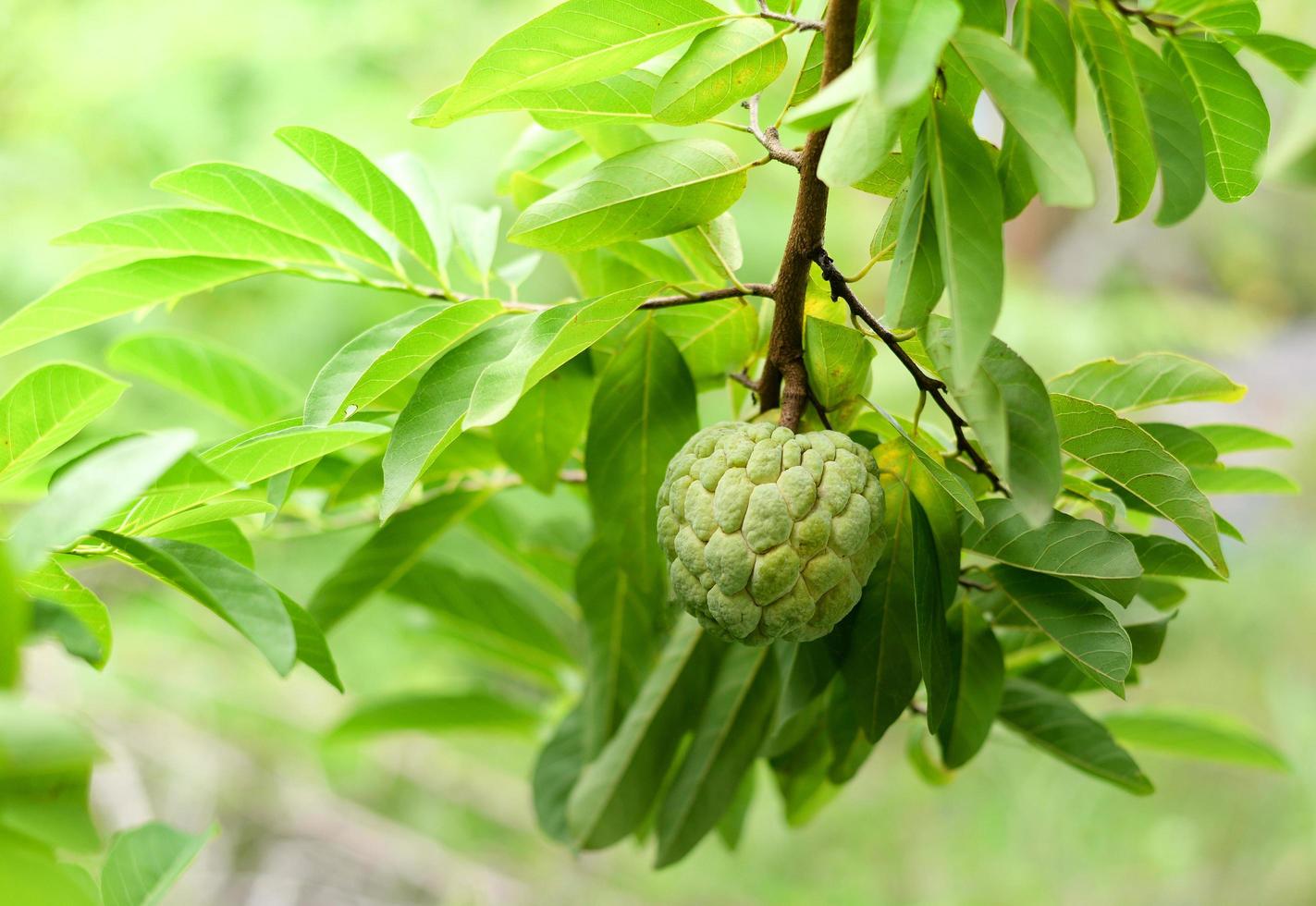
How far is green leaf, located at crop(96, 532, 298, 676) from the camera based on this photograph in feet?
1.37

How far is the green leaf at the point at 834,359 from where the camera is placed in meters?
0.52

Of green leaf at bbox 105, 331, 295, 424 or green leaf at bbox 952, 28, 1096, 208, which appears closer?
green leaf at bbox 952, 28, 1096, 208

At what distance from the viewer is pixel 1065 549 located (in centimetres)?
49

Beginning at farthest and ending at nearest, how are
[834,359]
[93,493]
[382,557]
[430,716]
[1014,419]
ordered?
[430,716], [382,557], [834,359], [1014,419], [93,493]

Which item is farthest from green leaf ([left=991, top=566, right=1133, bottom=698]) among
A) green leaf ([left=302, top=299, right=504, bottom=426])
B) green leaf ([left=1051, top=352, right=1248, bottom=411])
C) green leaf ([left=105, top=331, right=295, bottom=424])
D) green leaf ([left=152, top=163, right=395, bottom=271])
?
green leaf ([left=105, top=331, right=295, bottom=424])

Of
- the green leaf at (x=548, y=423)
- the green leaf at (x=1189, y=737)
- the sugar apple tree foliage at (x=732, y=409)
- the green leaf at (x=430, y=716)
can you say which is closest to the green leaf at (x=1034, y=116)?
the sugar apple tree foliage at (x=732, y=409)

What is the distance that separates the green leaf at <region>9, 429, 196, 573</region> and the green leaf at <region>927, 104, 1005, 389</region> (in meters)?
0.28

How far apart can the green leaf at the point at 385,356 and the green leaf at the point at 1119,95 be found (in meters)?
0.33

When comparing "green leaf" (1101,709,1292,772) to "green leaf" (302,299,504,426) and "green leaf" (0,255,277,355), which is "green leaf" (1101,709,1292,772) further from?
"green leaf" (0,255,277,355)

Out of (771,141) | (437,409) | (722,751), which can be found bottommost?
(722,751)

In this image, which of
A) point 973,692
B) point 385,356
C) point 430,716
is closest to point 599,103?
point 385,356

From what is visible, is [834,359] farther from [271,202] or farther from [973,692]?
[271,202]

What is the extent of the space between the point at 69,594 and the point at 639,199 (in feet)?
1.09

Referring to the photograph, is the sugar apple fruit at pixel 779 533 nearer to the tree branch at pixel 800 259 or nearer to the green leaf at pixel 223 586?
the tree branch at pixel 800 259
